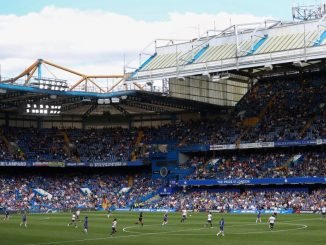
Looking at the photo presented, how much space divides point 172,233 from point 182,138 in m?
48.4

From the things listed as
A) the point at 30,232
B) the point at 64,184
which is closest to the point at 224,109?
the point at 64,184

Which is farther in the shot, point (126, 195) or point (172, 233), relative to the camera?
point (126, 195)

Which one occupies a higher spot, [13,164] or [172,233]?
[13,164]

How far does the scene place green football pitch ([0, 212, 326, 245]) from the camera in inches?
1580

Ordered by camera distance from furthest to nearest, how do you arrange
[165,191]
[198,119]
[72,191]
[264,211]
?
[198,119] → [72,191] → [165,191] → [264,211]

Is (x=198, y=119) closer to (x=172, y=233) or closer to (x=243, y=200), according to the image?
(x=243, y=200)

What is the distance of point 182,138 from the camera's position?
94.3 m

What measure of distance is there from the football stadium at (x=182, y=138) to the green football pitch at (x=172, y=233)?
1068mm

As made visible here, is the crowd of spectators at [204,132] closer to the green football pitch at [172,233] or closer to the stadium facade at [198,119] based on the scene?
the stadium facade at [198,119]

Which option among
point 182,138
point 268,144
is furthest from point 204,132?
point 268,144

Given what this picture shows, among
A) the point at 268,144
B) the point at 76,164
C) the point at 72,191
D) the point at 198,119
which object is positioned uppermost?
the point at 198,119

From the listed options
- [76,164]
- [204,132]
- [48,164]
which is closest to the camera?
[204,132]

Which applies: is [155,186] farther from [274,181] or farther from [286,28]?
[286,28]

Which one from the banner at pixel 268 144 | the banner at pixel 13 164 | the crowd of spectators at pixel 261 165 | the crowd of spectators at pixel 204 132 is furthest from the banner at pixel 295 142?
the banner at pixel 13 164
